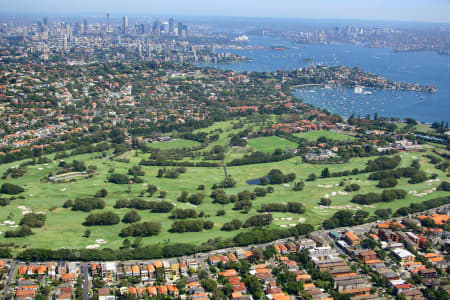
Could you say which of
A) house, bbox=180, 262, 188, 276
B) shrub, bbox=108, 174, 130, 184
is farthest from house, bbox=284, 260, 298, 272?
shrub, bbox=108, 174, 130, 184

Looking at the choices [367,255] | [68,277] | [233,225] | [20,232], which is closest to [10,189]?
[20,232]

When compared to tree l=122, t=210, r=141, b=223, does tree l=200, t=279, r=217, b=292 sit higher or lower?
higher

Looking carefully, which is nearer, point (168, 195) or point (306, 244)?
point (306, 244)

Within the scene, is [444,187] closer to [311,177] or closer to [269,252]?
[311,177]

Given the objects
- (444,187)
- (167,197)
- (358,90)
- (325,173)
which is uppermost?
(358,90)

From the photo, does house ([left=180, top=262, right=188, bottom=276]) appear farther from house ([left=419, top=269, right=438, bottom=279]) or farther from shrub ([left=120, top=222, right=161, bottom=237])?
house ([left=419, top=269, right=438, bottom=279])
